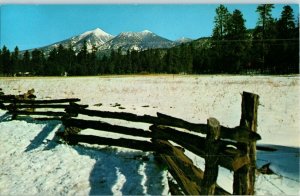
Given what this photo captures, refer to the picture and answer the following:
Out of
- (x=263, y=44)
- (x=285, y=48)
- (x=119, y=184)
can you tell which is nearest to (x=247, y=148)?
(x=119, y=184)

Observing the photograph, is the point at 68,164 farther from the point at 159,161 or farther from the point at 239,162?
the point at 239,162

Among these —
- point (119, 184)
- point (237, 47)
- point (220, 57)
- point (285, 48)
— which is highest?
point (237, 47)

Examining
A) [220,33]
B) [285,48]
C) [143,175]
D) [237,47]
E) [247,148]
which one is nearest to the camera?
[247,148]

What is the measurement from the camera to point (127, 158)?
28.4 feet

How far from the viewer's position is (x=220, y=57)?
55.4m

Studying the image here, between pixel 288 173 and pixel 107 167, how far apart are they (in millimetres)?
3775

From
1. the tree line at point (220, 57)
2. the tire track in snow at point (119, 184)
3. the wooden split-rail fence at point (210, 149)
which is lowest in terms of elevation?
the tire track in snow at point (119, 184)

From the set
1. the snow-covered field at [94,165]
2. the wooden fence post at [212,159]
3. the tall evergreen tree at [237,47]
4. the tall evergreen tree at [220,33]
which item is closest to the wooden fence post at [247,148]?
the wooden fence post at [212,159]

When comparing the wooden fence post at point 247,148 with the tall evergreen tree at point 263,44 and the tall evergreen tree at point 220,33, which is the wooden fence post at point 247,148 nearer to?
the tall evergreen tree at point 263,44

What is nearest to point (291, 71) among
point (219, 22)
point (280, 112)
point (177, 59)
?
point (219, 22)

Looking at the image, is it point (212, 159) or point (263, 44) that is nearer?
point (212, 159)

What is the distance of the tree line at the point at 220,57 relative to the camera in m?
38.0

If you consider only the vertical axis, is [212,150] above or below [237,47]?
below

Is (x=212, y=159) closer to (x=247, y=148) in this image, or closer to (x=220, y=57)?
(x=247, y=148)
